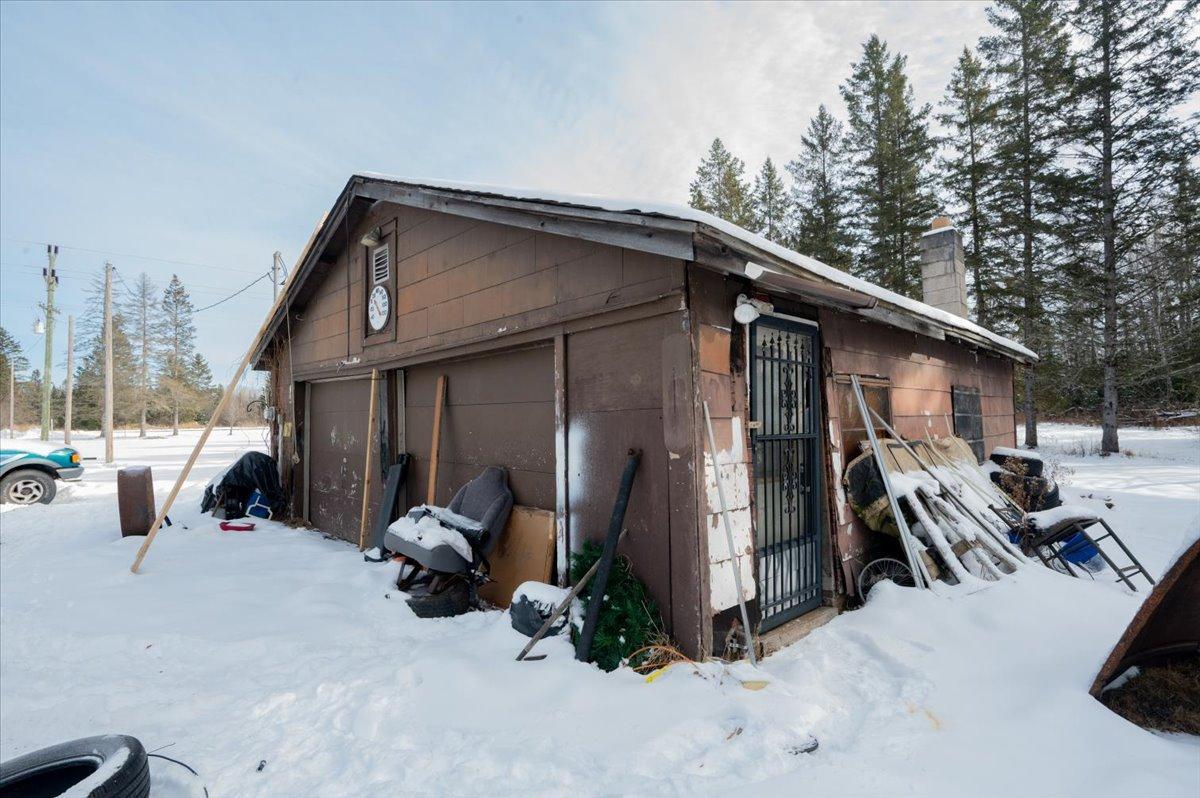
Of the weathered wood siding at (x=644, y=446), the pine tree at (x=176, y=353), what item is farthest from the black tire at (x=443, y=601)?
the pine tree at (x=176, y=353)

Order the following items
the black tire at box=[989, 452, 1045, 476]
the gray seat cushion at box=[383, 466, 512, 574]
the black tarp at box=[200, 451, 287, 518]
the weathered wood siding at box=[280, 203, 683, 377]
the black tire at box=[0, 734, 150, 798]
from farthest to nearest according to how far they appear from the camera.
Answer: the black tarp at box=[200, 451, 287, 518] < the black tire at box=[989, 452, 1045, 476] < the gray seat cushion at box=[383, 466, 512, 574] < the weathered wood siding at box=[280, 203, 683, 377] < the black tire at box=[0, 734, 150, 798]

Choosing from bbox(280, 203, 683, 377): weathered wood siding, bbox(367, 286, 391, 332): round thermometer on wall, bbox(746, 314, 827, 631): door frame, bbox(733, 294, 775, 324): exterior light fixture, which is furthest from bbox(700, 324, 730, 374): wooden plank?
bbox(367, 286, 391, 332): round thermometer on wall

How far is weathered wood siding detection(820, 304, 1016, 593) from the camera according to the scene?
4633 millimetres

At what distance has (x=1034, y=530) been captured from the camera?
492 cm

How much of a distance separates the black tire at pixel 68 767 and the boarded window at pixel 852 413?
4.83 meters

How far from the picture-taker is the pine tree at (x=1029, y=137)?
53.7 feet

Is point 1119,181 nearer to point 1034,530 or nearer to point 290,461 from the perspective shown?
point 1034,530

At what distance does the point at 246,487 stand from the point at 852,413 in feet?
29.5

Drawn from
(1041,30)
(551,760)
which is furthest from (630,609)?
(1041,30)

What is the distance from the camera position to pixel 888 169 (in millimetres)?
20953

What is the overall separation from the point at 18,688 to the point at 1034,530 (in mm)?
→ 7793

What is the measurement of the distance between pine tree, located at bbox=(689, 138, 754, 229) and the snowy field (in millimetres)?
22983

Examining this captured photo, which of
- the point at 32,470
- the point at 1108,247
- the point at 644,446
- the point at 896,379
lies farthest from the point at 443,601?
the point at 1108,247

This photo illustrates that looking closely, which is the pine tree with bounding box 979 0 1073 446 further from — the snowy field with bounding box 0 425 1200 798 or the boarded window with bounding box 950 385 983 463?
the snowy field with bounding box 0 425 1200 798
